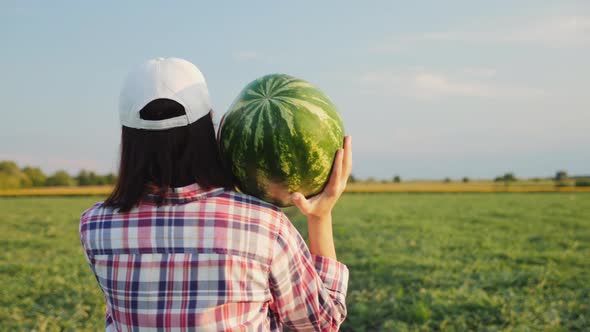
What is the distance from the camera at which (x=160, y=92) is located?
170cm

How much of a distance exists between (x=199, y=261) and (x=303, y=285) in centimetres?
40

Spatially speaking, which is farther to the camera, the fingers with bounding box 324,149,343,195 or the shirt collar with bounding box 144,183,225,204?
the fingers with bounding box 324,149,343,195

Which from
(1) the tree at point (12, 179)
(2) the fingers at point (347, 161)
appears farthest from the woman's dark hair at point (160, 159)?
(1) the tree at point (12, 179)

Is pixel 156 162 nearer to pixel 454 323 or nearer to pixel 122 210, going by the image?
pixel 122 210

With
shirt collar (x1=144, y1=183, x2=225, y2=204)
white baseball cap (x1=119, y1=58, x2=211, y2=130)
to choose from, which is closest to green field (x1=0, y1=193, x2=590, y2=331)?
shirt collar (x1=144, y1=183, x2=225, y2=204)

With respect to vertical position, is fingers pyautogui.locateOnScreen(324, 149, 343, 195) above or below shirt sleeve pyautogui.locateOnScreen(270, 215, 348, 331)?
above

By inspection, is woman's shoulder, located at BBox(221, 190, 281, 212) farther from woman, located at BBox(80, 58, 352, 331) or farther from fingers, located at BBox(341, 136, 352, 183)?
fingers, located at BBox(341, 136, 352, 183)

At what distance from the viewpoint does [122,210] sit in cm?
172

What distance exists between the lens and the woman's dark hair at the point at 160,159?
5.60ft

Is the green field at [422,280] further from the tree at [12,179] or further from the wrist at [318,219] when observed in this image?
the tree at [12,179]

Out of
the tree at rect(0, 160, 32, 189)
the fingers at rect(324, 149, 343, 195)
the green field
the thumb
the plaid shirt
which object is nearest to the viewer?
the plaid shirt

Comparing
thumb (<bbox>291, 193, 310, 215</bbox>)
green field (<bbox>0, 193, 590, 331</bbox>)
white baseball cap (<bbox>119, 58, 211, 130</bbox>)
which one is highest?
white baseball cap (<bbox>119, 58, 211, 130</bbox>)

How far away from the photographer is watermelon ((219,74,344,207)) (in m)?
1.91

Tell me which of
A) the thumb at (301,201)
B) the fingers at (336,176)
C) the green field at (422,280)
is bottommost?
the green field at (422,280)
